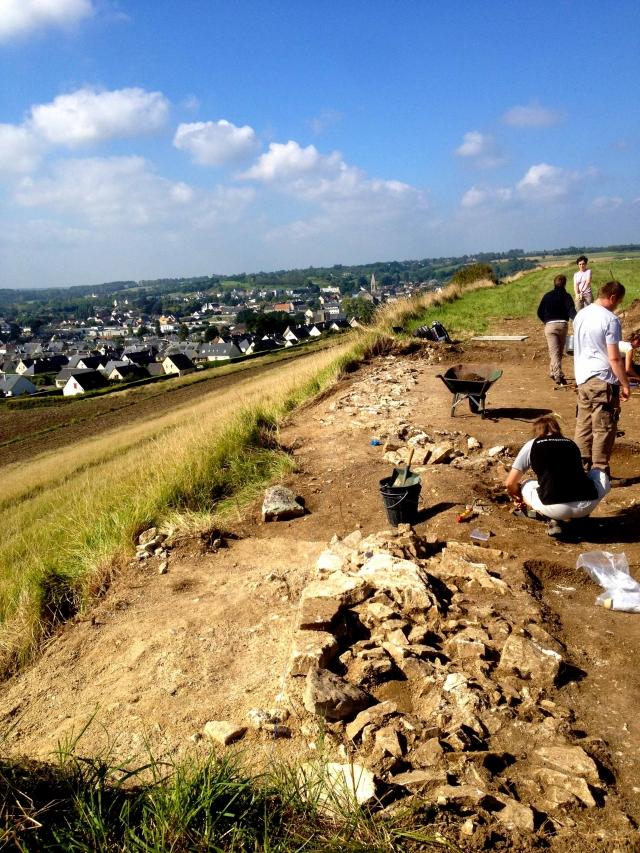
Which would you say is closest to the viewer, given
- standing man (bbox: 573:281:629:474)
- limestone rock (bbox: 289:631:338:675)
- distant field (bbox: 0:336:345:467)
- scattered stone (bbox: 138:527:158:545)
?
limestone rock (bbox: 289:631:338:675)

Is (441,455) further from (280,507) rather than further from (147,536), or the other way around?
(147,536)

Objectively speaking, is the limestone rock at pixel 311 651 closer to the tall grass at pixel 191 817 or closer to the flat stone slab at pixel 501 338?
the tall grass at pixel 191 817

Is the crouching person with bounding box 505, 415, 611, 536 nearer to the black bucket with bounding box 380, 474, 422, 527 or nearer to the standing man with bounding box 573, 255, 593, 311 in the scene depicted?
the black bucket with bounding box 380, 474, 422, 527

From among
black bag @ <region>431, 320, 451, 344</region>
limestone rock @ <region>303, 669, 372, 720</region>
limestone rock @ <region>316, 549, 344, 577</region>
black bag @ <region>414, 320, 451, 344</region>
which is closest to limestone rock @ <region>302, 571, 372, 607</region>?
limestone rock @ <region>316, 549, 344, 577</region>

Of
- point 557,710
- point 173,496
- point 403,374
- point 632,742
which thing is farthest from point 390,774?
point 403,374

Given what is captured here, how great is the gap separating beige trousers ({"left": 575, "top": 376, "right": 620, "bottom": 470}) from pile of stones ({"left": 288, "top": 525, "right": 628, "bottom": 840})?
5.43ft

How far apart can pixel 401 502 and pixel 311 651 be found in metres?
2.32

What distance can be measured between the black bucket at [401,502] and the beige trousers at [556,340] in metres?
5.66

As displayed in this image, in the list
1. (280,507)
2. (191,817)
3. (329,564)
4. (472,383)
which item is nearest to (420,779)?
(191,817)

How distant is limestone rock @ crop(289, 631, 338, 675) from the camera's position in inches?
130

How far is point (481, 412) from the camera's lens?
8.73 metres

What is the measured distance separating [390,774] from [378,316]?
A: 16.8 metres

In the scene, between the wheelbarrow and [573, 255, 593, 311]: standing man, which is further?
[573, 255, 593, 311]: standing man

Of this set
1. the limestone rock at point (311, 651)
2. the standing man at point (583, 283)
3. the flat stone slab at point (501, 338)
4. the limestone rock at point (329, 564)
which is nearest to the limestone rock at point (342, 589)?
the limestone rock at point (329, 564)
